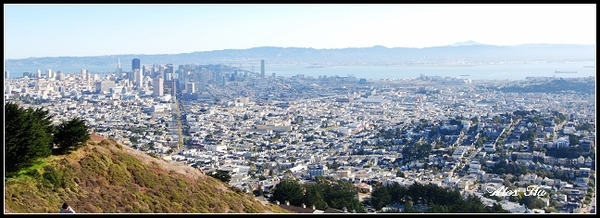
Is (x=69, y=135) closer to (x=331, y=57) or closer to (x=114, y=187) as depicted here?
(x=114, y=187)

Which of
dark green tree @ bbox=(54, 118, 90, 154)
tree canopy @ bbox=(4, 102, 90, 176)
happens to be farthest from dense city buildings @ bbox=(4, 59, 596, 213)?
tree canopy @ bbox=(4, 102, 90, 176)

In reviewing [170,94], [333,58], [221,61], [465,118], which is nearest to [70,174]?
[465,118]

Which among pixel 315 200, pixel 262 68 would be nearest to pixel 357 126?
pixel 315 200

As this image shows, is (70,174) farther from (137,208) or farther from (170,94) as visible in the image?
(170,94)

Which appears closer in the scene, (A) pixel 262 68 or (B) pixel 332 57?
(A) pixel 262 68

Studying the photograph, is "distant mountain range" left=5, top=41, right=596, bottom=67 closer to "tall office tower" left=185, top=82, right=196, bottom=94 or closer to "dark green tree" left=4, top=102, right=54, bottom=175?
"tall office tower" left=185, top=82, right=196, bottom=94

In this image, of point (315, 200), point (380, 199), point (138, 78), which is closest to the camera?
point (315, 200)
